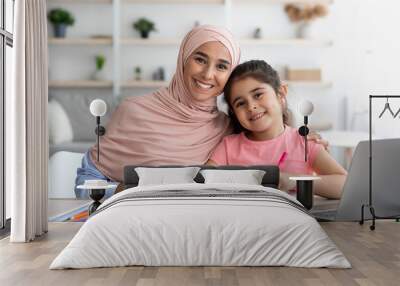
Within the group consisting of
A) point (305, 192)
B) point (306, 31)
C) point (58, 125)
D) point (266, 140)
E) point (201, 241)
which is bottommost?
point (201, 241)

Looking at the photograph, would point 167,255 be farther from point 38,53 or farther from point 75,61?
point 75,61

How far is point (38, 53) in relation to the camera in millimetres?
5273

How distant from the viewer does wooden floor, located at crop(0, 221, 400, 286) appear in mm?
3629

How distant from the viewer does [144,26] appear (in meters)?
6.31

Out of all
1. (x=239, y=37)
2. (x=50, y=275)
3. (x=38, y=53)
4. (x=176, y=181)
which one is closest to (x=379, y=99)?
(x=239, y=37)

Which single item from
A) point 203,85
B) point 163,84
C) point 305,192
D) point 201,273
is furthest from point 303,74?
point 201,273

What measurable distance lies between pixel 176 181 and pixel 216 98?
0.91m

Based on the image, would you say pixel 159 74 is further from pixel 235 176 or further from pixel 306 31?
pixel 306 31

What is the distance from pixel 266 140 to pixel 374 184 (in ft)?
3.43

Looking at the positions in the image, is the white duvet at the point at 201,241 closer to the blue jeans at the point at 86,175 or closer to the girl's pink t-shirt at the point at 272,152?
the girl's pink t-shirt at the point at 272,152

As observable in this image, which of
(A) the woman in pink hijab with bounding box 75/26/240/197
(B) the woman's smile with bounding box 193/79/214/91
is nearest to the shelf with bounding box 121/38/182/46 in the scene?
(A) the woman in pink hijab with bounding box 75/26/240/197

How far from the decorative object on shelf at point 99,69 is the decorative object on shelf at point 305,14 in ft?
6.11

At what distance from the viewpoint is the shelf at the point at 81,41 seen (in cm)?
625

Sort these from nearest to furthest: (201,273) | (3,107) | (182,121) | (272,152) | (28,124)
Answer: (201,273) < (28,124) < (3,107) < (272,152) < (182,121)
